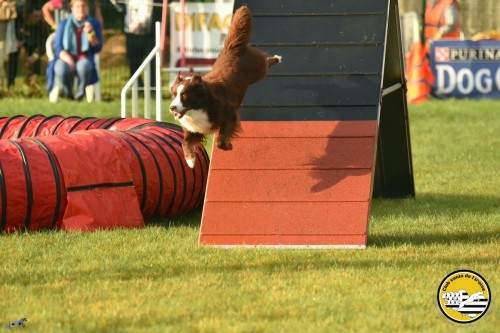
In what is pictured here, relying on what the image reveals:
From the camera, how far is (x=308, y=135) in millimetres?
7332

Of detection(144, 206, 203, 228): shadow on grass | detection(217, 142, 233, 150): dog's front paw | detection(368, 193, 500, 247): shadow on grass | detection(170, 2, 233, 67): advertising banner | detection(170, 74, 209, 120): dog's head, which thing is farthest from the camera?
detection(170, 2, 233, 67): advertising banner

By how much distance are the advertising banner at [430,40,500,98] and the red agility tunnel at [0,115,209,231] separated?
1006 centimetres

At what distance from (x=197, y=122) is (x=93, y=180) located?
5.23 feet

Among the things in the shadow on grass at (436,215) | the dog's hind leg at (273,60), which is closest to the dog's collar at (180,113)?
the dog's hind leg at (273,60)

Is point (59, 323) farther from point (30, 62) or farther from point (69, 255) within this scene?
point (30, 62)

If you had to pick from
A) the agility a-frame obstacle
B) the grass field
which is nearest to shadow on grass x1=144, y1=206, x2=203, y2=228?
the grass field

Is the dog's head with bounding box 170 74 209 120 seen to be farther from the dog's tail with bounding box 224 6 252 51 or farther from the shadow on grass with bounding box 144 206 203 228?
the shadow on grass with bounding box 144 206 203 228

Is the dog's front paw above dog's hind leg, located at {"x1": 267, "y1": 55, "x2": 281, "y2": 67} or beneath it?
beneath

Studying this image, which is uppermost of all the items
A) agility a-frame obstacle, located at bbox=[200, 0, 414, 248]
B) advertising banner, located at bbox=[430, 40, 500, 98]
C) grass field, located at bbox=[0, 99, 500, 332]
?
agility a-frame obstacle, located at bbox=[200, 0, 414, 248]

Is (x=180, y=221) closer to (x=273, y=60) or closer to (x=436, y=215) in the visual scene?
(x=273, y=60)

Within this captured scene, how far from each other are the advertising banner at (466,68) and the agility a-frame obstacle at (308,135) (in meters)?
9.55

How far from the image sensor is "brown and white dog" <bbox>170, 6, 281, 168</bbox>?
6.35 meters

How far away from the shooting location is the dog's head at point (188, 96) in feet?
20.7

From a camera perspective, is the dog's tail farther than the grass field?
Yes
